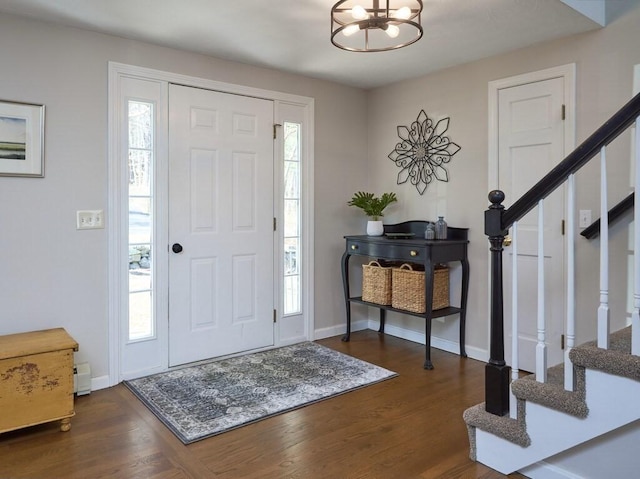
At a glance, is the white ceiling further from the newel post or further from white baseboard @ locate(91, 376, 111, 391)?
white baseboard @ locate(91, 376, 111, 391)

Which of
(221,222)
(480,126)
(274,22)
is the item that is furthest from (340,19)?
(221,222)

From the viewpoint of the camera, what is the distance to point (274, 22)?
9.50 feet

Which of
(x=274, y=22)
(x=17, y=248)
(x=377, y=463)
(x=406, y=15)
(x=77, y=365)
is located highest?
(x=274, y=22)

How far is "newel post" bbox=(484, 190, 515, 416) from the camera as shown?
213 centimetres

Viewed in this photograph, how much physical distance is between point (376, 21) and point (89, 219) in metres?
2.14

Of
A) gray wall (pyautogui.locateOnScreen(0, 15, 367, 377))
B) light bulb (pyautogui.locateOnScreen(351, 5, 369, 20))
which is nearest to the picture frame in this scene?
gray wall (pyautogui.locateOnScreen(0, 15, 367, 377))

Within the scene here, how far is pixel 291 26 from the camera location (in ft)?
9.70

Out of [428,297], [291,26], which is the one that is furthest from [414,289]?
[291,26]

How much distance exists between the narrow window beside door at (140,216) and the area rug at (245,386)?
1.56ft

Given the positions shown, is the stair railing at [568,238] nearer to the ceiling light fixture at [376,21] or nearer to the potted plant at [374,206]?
the ceiling light fixture at [376,21]

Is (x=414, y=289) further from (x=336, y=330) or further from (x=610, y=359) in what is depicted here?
(x=610, y=359)

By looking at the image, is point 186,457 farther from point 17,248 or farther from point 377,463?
point 17,248

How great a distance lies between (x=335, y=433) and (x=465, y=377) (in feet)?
4.13

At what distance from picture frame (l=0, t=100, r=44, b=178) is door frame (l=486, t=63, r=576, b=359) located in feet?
10.1
